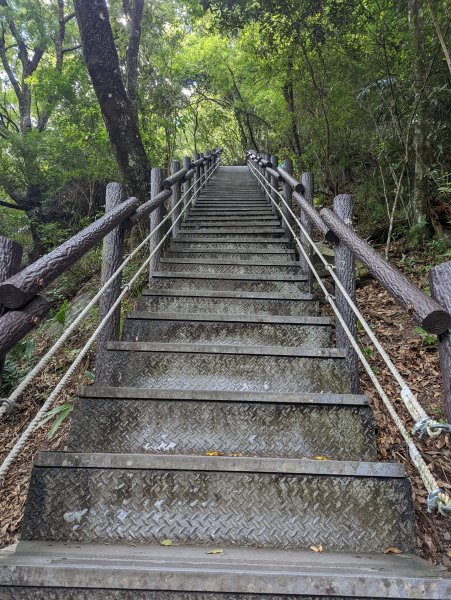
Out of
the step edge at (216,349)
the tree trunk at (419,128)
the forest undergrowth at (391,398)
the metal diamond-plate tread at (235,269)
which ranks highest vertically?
the tree trunk at (419,128)

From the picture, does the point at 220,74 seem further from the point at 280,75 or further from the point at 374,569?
the point at 374,569

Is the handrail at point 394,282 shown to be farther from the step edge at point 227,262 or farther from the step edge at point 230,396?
the step edge at point 227,262

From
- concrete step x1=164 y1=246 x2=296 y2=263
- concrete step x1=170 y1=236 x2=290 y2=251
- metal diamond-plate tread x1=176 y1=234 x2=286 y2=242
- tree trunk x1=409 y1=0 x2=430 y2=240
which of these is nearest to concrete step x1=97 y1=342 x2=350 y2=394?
concrete step x1=164 y1=246 x2=296 y2=263

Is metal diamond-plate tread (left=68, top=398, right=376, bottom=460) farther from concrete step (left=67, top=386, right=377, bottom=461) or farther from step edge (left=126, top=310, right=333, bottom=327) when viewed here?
step edge (left=126, top=310, right=333, bottom=327)

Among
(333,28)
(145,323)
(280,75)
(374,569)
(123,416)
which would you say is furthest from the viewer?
(280,75)

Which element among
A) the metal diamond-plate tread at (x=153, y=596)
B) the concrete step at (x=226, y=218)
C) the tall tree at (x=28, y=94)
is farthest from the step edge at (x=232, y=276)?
the tall tree at (x=28, y=94)

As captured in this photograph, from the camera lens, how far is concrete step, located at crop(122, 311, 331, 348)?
2971 mm

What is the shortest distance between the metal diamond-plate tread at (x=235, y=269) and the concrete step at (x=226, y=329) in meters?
→ 1.22

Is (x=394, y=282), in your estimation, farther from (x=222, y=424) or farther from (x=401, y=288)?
(x=222, y=424)

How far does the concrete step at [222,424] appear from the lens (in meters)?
2.09

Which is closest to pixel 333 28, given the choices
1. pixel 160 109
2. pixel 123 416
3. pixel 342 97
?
pixel 342 97

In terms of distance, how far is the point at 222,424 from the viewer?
2164mm

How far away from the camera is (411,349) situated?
366 centimetres

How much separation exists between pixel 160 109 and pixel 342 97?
3.99 meters
